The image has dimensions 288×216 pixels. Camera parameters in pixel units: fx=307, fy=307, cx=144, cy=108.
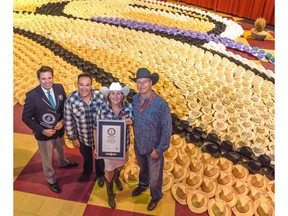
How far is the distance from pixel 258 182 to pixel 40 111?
2455 mm

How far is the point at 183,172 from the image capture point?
11.5ft

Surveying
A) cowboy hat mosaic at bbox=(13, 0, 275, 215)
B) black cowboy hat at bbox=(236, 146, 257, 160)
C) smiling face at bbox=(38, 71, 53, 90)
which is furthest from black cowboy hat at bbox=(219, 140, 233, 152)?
smiling face at bbox=(38, 71, 53, 90)

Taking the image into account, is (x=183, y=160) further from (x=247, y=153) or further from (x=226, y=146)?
(x=247, y=153)

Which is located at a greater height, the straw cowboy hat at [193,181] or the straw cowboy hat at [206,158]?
the straw cowboy hat at [206,158]

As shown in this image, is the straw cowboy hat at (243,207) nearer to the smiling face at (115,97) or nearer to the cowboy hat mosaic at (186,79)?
the cowboy hat mosaic at (186,79)

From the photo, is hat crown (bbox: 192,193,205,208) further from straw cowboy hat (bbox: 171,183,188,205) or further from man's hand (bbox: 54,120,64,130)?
man's hand (bbox: 54,120,64,130)

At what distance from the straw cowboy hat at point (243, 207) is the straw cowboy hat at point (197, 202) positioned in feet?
0.98

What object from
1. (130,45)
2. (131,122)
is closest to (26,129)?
(131,122)

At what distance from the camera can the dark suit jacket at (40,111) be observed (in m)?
2.80

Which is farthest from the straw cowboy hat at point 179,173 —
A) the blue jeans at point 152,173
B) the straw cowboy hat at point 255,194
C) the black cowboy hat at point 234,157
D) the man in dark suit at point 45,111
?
the man in dark suit at point 45,111

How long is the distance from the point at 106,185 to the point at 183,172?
907mm

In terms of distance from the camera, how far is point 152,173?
2.97 m

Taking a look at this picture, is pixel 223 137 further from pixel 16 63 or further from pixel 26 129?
pixel 16 63

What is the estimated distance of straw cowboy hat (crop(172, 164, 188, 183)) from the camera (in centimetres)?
347
